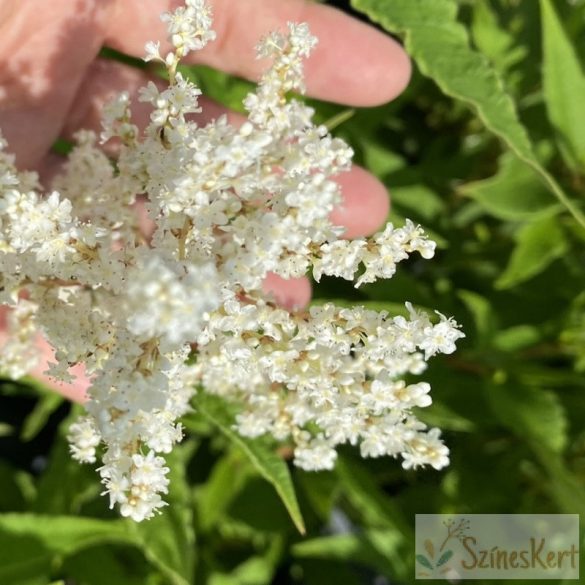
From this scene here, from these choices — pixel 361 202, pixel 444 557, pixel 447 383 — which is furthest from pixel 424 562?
pixel 361 202

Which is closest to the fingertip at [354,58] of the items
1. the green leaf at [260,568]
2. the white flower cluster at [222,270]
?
the white flower cluster at [222,270]

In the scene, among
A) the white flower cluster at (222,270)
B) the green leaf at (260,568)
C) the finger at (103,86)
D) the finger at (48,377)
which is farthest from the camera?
the green leaf at (260,568)

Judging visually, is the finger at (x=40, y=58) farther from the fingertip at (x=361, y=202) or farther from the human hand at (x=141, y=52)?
the fingertip at (x=361, y=202)

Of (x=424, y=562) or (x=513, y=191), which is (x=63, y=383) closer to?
(x=424, y=562)

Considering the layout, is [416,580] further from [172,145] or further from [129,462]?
[172,145]

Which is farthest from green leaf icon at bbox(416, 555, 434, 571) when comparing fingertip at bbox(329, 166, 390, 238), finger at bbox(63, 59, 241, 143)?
finger at bbox(63, 59, 241, 143)

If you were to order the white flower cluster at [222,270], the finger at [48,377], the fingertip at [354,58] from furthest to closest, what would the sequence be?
the fingertip at [354,58], the finger at [48,377], the white flower cluster at [222,270]

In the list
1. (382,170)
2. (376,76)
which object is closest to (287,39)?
(376,76)
